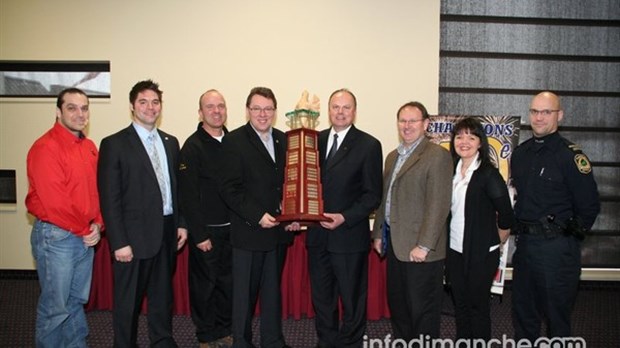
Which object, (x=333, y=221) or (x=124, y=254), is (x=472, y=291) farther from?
(x=124, y=254)

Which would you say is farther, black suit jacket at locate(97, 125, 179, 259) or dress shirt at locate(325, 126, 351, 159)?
dress shirt at locate(325, 126, 351, 159)

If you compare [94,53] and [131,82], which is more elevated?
[94,53]

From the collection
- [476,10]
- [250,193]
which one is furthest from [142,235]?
[476,10]

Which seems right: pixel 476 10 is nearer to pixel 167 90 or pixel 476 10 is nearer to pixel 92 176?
pixel 167 90

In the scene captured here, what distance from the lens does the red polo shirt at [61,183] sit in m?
2.52

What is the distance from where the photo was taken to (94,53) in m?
4.89

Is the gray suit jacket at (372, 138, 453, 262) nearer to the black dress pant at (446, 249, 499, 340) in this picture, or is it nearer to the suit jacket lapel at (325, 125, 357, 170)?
the black dress pant at (446, 249, 499, 340)

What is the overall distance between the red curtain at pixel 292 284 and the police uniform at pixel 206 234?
776mm

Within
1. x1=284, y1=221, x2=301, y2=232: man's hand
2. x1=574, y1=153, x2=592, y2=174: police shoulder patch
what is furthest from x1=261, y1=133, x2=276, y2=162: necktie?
x1=574, y1=153, x2=592, y2=174: police shoulder patch

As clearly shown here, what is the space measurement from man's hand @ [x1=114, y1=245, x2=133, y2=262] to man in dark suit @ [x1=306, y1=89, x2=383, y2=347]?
111 centimetres

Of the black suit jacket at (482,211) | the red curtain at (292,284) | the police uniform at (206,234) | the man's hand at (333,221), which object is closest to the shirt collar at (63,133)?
the police uniform at (206,234)

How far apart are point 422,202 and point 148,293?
183 centimetres

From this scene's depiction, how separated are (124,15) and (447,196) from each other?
13.3 ft

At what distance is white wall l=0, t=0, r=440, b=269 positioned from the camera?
4.84 meters
